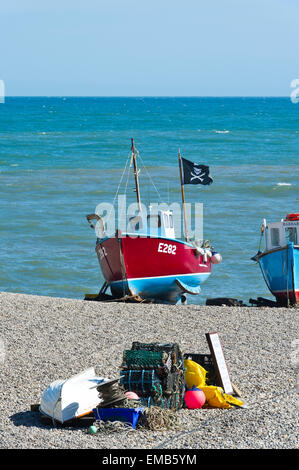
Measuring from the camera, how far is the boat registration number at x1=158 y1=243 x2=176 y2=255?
21062 mm

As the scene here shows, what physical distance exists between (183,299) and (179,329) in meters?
5.67

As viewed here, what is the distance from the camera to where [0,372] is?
1352 cm

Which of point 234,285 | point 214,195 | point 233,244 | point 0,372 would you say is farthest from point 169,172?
point 0,372

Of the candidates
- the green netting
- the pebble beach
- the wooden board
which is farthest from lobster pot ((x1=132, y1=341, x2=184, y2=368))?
the pebble beach

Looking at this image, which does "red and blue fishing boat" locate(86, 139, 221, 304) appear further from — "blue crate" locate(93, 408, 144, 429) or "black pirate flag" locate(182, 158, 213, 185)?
"blue crate" locate(93, 408, 144, 429)

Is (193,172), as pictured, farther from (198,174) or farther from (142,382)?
(142,382)

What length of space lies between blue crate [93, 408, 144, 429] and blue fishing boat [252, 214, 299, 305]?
1071cm

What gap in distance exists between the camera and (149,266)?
21.2m

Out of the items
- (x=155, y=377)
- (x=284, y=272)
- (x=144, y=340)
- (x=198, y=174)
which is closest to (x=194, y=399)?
(x=155, y=377)

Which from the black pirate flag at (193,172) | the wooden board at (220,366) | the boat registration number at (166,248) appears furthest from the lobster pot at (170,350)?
the black pirate flag at (193,172)
